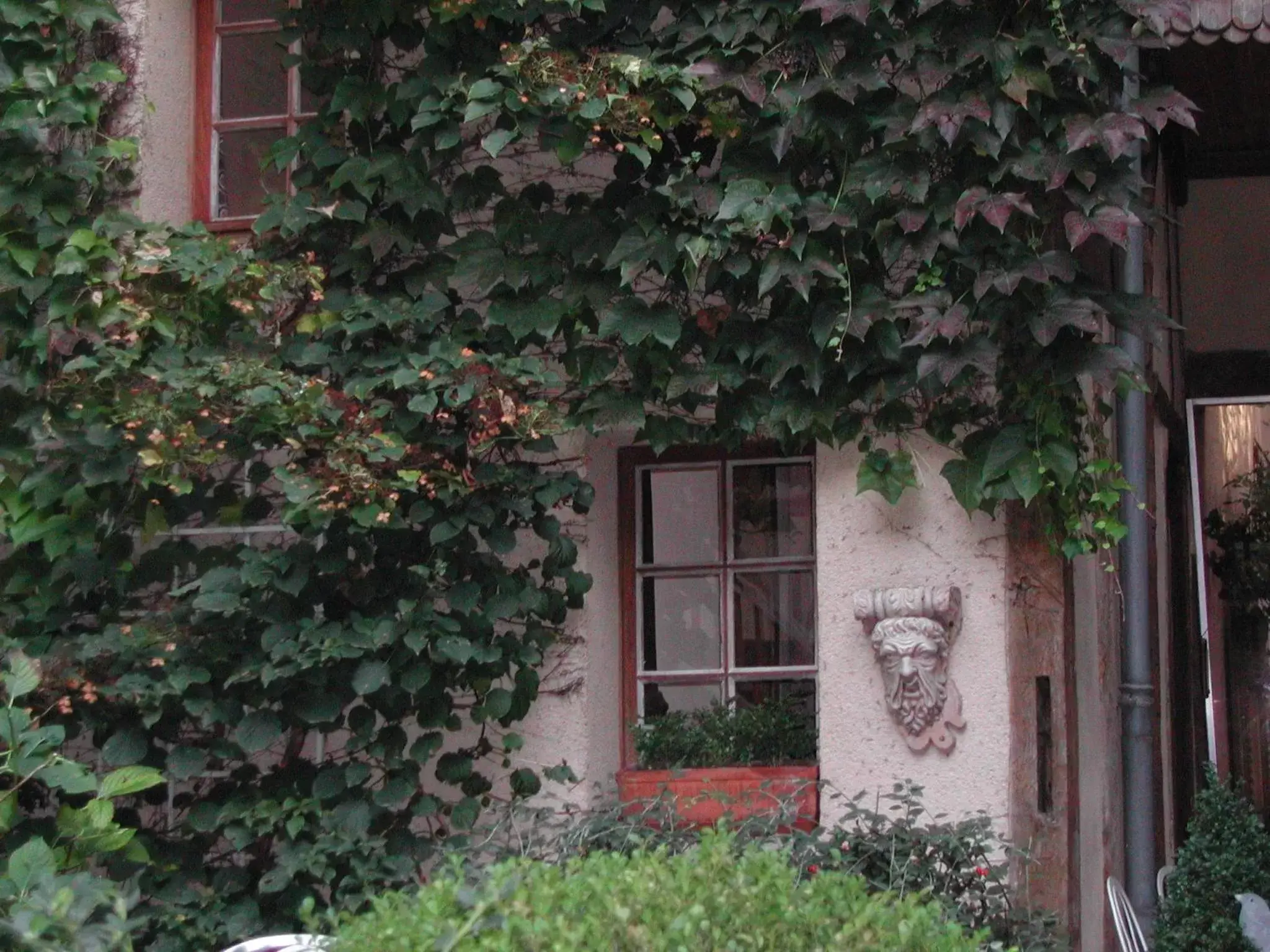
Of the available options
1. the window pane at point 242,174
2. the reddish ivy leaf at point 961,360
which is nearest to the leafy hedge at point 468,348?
the reddish ivy leaf at point 961,360

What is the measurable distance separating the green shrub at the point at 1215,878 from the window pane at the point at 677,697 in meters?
2.01

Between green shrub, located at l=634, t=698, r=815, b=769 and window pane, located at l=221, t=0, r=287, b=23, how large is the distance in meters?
2.81

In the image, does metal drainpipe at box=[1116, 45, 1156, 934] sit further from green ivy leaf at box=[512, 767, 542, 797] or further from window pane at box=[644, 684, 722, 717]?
green ivy leaf at box=[512, 767, 542, 797]

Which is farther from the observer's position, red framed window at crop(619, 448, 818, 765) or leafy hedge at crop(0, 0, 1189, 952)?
red framed window at crop(619, 448, 818, 765)

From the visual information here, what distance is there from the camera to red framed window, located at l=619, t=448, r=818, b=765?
17.6 ft

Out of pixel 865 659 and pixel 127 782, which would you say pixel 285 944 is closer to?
pixel 127 782

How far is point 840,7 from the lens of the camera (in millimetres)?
4629

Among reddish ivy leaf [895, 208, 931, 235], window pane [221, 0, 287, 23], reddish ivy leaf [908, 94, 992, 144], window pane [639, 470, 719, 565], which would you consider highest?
window pane [221, 0, 287, 23]

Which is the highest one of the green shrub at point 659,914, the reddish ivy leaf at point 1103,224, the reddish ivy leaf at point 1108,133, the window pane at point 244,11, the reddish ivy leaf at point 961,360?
the window pane at point 244,11

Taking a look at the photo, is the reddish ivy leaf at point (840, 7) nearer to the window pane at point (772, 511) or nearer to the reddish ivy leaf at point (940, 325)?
the reddish ivy leaf at point (940, 325)

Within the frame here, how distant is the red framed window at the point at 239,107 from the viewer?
5.81m

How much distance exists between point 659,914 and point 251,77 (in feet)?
12.8

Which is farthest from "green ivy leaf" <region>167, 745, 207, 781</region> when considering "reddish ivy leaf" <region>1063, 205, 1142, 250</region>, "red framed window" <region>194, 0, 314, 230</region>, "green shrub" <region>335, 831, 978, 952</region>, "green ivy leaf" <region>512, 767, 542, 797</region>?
"reddish ivy leaf" <region>1063, 205, 1142, 250</region>

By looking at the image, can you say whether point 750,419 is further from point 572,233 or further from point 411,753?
point 411,753
